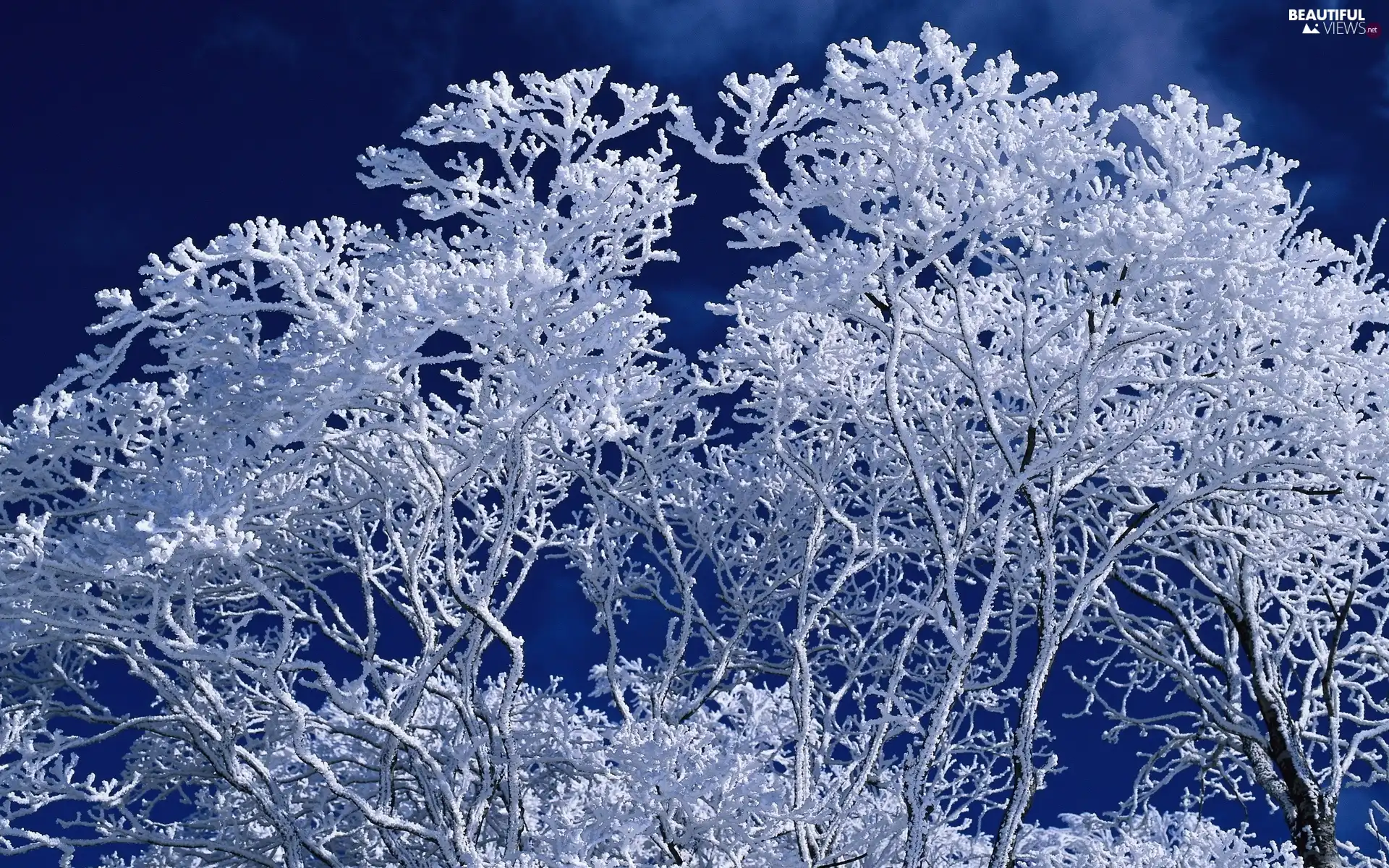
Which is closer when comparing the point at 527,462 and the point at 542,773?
the point at 527,462

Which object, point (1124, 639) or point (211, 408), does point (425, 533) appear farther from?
point (1124, 639)

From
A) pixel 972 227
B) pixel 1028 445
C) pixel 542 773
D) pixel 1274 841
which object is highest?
pixel 972 227

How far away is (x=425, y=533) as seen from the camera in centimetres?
968

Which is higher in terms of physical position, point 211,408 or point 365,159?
point 365,159

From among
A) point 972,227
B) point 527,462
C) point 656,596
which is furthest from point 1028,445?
point 656,596

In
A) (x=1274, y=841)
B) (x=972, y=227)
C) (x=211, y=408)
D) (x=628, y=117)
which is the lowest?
(x=1274, y=841)

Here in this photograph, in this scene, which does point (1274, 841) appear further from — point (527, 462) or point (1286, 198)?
point (527, 462)

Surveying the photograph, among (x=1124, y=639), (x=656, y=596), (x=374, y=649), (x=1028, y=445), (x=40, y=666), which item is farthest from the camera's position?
(x=1124, y=639)

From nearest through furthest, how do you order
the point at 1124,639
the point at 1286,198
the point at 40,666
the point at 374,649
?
1. the point at 1286,198
2. the point at 374,649
3. the point at 40,666
4. the point at 1124,639

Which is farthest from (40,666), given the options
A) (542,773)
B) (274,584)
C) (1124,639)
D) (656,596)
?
(1124,639)

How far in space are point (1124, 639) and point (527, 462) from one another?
932cm

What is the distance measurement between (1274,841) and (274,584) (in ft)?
38.7

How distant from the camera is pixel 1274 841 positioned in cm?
1390

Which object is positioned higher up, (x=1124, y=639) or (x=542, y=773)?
(x=1124, y=639)
